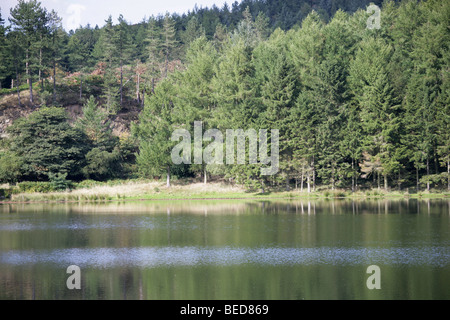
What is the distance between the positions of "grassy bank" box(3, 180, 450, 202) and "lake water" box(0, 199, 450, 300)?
9190mm

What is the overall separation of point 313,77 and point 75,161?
3082 cm

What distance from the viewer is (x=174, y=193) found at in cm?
6294

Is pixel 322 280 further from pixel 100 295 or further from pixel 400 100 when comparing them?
pixel 400 100

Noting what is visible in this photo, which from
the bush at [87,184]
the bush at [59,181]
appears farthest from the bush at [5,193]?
the bush at [87,184]

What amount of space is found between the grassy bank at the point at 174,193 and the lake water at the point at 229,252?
30.2 feet

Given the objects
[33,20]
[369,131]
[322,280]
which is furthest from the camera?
[33,20]

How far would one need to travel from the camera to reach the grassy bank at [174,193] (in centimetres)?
5888

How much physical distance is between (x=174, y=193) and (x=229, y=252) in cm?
3327

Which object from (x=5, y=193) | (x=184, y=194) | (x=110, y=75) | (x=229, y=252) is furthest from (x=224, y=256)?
(x=110, y=75)

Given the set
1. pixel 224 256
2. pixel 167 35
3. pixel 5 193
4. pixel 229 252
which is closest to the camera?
pixel 224 256

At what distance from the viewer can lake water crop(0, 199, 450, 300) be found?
22.8 meters

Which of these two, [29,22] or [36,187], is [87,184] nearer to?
[36,187]
